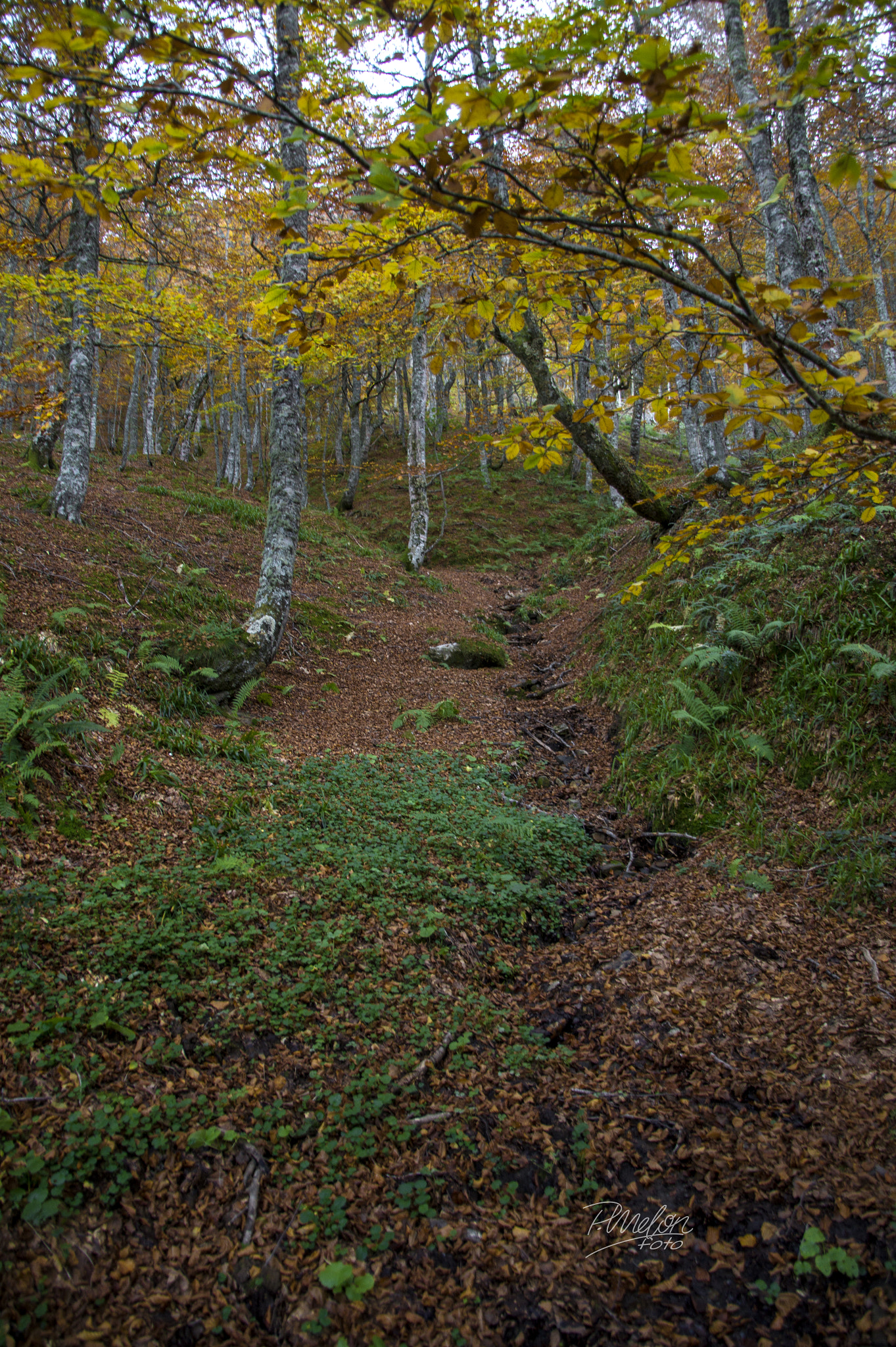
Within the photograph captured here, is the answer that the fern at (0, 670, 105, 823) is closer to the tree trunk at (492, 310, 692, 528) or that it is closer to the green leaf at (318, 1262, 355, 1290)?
the green leaf at (318, 1262, 355, 1290)

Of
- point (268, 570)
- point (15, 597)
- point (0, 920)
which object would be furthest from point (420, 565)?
point (0, 920)

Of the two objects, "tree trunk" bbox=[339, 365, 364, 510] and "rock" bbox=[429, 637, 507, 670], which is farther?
"tree trunk" bbox=[339, 365, 364, 510]

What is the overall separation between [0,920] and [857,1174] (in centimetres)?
398

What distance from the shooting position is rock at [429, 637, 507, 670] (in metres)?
10.2

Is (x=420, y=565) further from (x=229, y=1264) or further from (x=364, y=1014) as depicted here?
(x=229, y=1264)

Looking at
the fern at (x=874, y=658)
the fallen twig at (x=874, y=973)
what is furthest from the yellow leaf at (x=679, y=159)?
the fern at (x=874, y=658)

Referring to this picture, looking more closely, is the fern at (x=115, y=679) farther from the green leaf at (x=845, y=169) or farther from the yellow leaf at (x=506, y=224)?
the green leaf at (x=845, y=169)

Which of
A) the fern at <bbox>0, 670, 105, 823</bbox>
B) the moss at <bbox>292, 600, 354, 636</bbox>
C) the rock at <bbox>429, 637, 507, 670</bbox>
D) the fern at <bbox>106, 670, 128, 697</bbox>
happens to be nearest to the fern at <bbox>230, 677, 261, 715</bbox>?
the fern at <bbox>106, 670, 128, 697</bbox>

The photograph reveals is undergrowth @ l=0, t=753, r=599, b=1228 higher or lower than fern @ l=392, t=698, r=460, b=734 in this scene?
lower

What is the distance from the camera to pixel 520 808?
5582 millimetres
